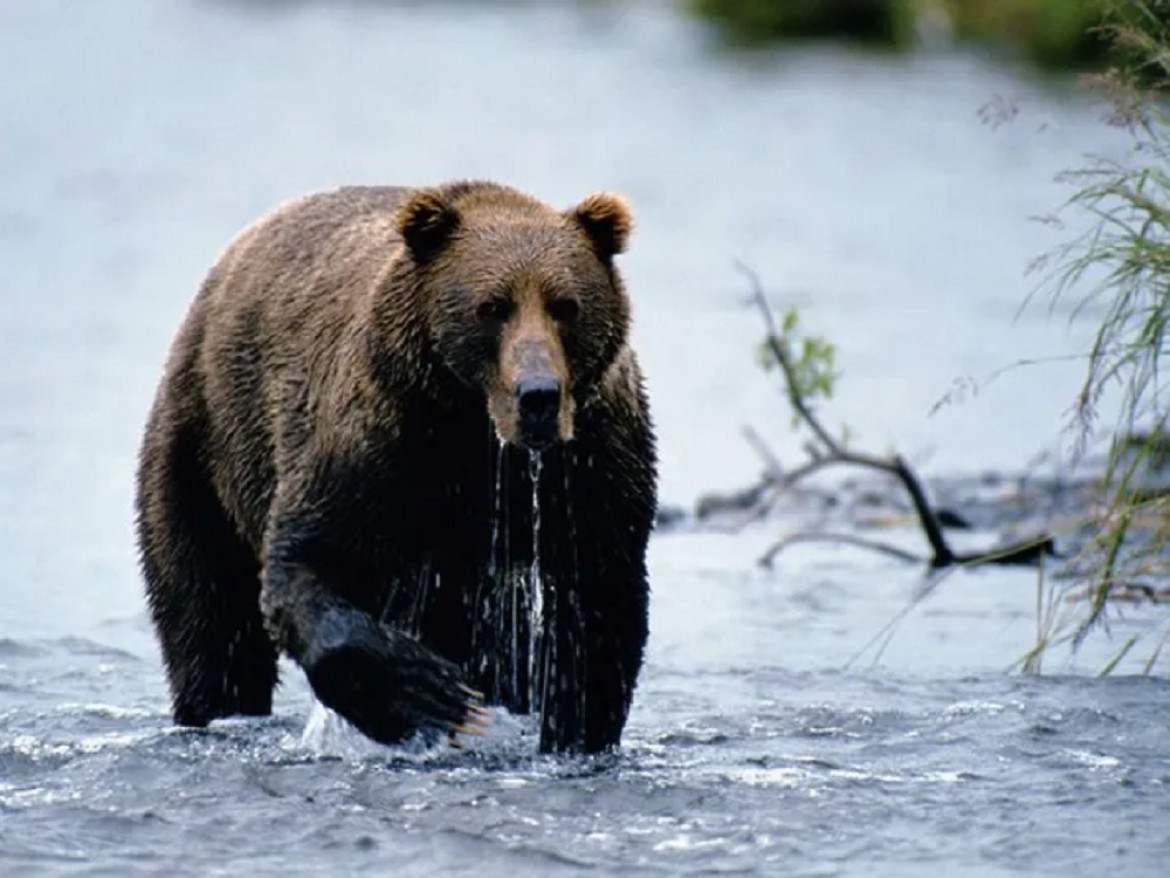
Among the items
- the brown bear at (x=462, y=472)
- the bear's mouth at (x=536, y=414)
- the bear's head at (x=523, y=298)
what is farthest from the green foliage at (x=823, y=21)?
the bear's mouth at (x=536, y=414)

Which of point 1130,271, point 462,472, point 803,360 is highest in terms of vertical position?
point 1130,271

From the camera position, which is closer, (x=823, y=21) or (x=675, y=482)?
(x=675, y=482)

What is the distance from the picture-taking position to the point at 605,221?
717 centimetres

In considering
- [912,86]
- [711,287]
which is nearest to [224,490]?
[711,287]

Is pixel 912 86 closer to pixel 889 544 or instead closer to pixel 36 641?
pixel 889 544

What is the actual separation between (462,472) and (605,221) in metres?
0.76

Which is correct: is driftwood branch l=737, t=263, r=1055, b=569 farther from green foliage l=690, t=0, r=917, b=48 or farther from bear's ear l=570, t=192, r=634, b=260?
green foliage l=690, t=0, r=917, b=48

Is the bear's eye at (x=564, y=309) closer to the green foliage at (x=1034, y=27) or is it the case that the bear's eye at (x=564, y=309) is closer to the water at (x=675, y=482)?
the water at (x=675, y=482)

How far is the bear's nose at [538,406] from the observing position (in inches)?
262

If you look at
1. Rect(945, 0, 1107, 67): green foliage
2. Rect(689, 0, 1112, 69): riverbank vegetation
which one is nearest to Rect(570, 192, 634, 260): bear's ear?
Rect(945, 0, 1107, 67): green foliage

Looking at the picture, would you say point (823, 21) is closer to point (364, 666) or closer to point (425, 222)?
point (425, 222)

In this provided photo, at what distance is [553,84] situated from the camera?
36938 mm

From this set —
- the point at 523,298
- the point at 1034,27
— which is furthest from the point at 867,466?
the point at 1034,27

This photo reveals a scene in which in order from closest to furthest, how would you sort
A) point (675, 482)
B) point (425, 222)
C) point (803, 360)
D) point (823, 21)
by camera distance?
point (425, 222) < point (803, 360) < point (675, 482) < point (823, 21)
